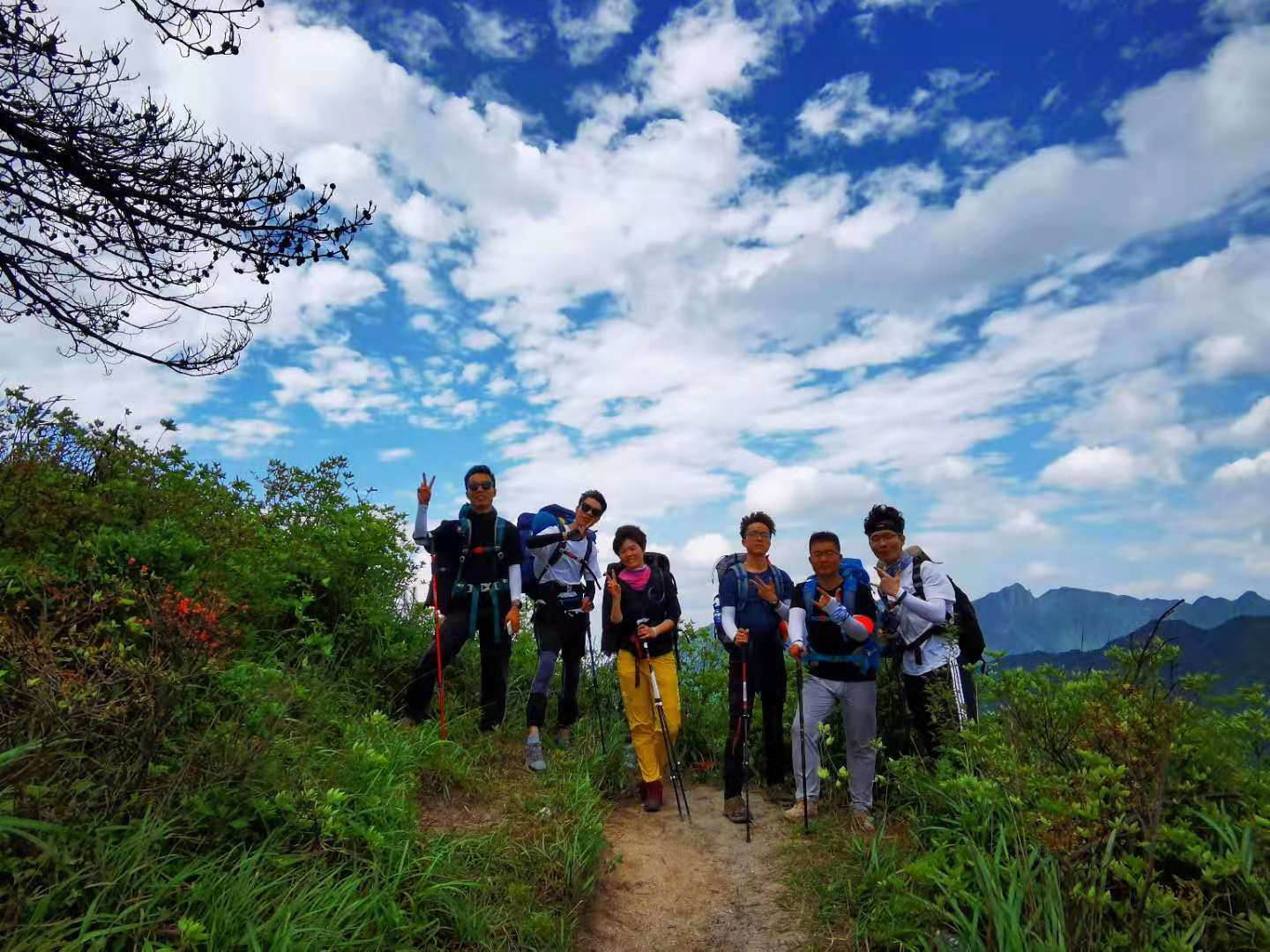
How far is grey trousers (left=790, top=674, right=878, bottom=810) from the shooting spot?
6461 millimetres

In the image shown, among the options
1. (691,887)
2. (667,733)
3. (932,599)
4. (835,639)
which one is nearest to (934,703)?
(932,599)

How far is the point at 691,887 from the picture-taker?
605 centimetres

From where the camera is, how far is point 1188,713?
177 inches

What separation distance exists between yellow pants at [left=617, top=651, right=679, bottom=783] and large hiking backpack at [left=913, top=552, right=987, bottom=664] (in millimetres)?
2669

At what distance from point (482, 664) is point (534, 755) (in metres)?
1.18

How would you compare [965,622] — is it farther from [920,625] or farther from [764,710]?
[764,710]

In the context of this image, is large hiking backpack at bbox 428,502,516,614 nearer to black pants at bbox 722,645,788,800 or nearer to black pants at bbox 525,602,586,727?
black pants at bbox 525,602,586,727

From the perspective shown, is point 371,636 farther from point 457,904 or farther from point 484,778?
point 457,904

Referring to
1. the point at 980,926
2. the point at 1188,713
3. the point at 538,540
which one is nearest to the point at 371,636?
the point at 538,540

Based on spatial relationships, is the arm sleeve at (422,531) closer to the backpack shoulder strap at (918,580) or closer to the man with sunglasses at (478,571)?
the man with sunglasses at (478,571)

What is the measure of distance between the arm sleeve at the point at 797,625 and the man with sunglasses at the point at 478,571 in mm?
2876

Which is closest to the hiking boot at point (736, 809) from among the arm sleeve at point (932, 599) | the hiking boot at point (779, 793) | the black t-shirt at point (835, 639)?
the hiking boot at point (779, 793)

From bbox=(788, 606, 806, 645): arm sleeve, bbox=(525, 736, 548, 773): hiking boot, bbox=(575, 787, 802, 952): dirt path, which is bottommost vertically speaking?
bbox=(575, 787, 802, 952): dirt path

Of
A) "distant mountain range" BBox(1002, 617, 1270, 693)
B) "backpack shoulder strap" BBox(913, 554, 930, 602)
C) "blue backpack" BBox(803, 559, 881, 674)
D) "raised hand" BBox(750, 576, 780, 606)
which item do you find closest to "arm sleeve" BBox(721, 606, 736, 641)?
"raised hand" BBox(750, 576, 780, 606)
